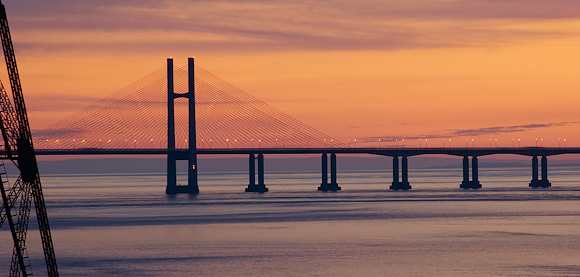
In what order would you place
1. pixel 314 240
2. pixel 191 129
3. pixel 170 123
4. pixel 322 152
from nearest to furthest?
pixel 314 240 < pixel 170 123 < pixel 191 129 < pixel 322 152

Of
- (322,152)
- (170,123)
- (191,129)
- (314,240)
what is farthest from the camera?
(322,152)

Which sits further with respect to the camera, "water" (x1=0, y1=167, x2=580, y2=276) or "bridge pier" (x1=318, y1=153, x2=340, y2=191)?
"bridge pier" (x1=318, y1=153, x2=340, y2=191)

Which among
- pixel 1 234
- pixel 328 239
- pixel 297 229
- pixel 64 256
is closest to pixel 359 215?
pixel 297 229

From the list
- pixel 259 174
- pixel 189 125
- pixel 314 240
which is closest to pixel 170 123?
pixel 189 125

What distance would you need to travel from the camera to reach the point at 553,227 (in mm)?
98938

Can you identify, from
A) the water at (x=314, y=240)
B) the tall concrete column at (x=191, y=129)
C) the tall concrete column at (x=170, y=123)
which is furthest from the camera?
the tall concrete column at (x=170, y=123)

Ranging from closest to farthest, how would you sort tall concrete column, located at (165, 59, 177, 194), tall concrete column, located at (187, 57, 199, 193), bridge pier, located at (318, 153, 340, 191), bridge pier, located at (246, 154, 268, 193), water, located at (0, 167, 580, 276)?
water, located at (0, 167, 580, 276) < tall concrete column, located at (187, 57, 199, 193) < tall concrete column, located at (165, 59, 177, 194) < bridge pier, located at (246, 154, 268, 193) < bridge pier, located at (318, 153, 340, 191)

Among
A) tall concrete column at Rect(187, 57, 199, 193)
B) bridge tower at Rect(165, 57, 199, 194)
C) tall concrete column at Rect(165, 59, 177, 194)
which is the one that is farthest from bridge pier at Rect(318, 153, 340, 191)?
tall concrete column at Rect(165, 59, 177, 194)

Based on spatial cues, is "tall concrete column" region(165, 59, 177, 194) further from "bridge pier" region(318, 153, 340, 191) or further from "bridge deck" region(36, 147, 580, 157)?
"bridge pier" region(318, 153, 340, 191)

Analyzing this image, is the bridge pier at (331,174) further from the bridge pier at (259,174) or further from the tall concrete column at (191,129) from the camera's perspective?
the tall concrete column at (191,129)

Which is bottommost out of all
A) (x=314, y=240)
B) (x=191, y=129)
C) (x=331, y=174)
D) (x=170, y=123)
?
(x=314, y=240)

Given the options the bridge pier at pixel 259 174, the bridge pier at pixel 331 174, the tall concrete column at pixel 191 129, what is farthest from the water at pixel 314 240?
the bridge pier at pixel 331 174

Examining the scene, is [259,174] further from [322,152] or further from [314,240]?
[314,240]

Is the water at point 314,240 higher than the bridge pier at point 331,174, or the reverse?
the bridge pier at point 331,174
